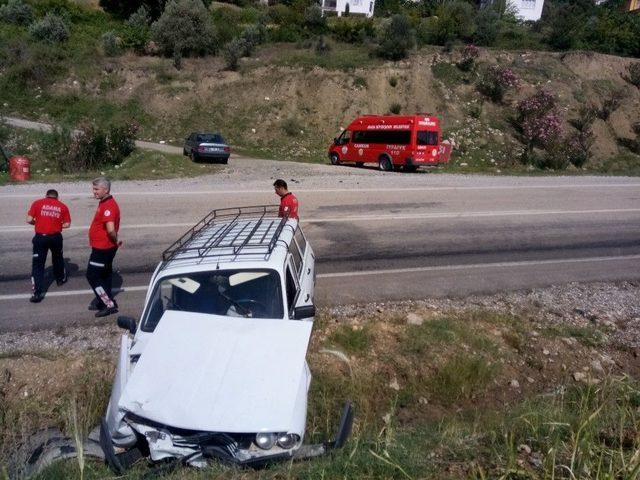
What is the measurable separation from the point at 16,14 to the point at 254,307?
5780 cm

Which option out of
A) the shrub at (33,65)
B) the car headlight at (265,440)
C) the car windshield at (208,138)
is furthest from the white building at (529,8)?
the car headlight at (265,440)

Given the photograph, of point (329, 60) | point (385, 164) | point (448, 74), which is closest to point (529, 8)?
point (448, 74)

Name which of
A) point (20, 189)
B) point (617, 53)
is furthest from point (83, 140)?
point (617, 53)

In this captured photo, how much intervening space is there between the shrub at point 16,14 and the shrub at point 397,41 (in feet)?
106

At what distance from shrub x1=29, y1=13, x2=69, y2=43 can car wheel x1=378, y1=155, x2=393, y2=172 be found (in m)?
33.1

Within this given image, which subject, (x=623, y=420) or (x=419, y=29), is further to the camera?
(x=419, y=29)

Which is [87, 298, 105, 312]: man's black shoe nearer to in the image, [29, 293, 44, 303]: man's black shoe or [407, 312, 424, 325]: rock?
[29, 293, 44, 303]: man's black shoe

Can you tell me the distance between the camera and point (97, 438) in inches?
216

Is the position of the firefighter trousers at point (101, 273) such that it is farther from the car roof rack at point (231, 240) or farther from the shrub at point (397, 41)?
the shrub at point (397, 41)

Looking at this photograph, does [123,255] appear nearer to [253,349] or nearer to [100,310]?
[100,310]

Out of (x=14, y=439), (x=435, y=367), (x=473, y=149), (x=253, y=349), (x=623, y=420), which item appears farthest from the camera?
(x=473, y=149)

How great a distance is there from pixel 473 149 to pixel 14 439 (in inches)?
1341

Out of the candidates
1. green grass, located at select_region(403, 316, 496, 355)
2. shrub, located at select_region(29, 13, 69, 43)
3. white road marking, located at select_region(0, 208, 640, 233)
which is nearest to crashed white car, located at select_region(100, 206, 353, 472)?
green grass, located at select_region(403, 316, 496, 355)

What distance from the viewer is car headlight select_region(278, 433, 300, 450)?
4664 millimetres
